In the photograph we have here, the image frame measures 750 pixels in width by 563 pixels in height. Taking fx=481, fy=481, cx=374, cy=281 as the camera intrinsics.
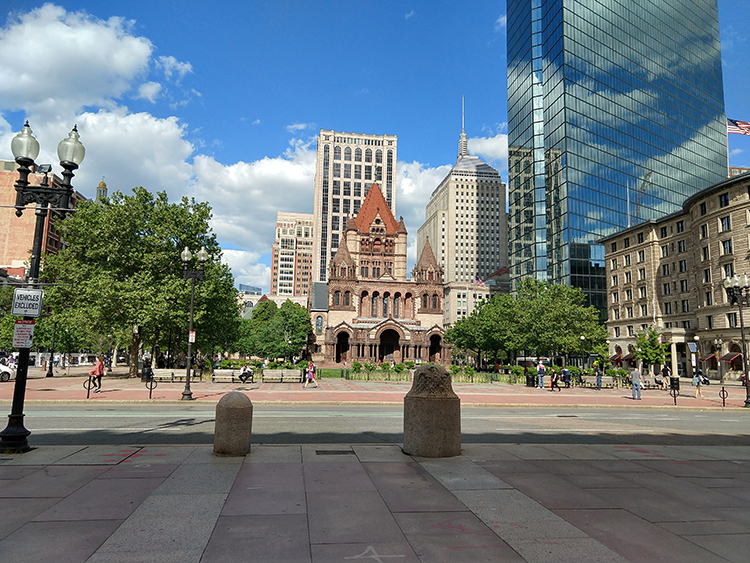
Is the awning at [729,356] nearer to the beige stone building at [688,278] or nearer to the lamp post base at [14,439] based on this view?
the beige stone building at [688,278]

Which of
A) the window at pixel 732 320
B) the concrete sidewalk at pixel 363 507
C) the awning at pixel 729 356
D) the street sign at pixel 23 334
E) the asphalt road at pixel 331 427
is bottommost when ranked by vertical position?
the asphalt road at pixel 331 427

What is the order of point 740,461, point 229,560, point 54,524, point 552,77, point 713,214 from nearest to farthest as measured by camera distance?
point 229,560 → point 54,524 → point 740,461 → point 713,214 → point 552,77

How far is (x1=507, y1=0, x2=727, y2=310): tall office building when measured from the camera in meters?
84.4

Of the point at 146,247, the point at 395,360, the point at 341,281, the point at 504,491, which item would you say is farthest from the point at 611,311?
the point at 504,491

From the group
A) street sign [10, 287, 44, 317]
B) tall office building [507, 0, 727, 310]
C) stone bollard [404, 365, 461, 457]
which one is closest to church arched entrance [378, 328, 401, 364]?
tall office building [507, 0, 727, 310]

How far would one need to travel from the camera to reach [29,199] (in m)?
9.77

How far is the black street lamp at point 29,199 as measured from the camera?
8.63m

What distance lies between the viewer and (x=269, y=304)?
117 m

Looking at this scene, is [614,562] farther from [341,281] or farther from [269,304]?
[269,304]

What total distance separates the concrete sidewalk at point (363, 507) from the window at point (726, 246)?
2062 inches

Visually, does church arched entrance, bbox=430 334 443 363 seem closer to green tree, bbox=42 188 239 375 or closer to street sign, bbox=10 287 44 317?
green tree, bbox=42 188 239 375

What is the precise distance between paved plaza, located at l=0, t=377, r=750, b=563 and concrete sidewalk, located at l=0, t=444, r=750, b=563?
22mm

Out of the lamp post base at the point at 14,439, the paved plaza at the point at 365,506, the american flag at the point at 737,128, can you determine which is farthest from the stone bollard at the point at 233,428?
the american flag at the point at 737,128

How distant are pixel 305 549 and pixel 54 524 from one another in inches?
107
